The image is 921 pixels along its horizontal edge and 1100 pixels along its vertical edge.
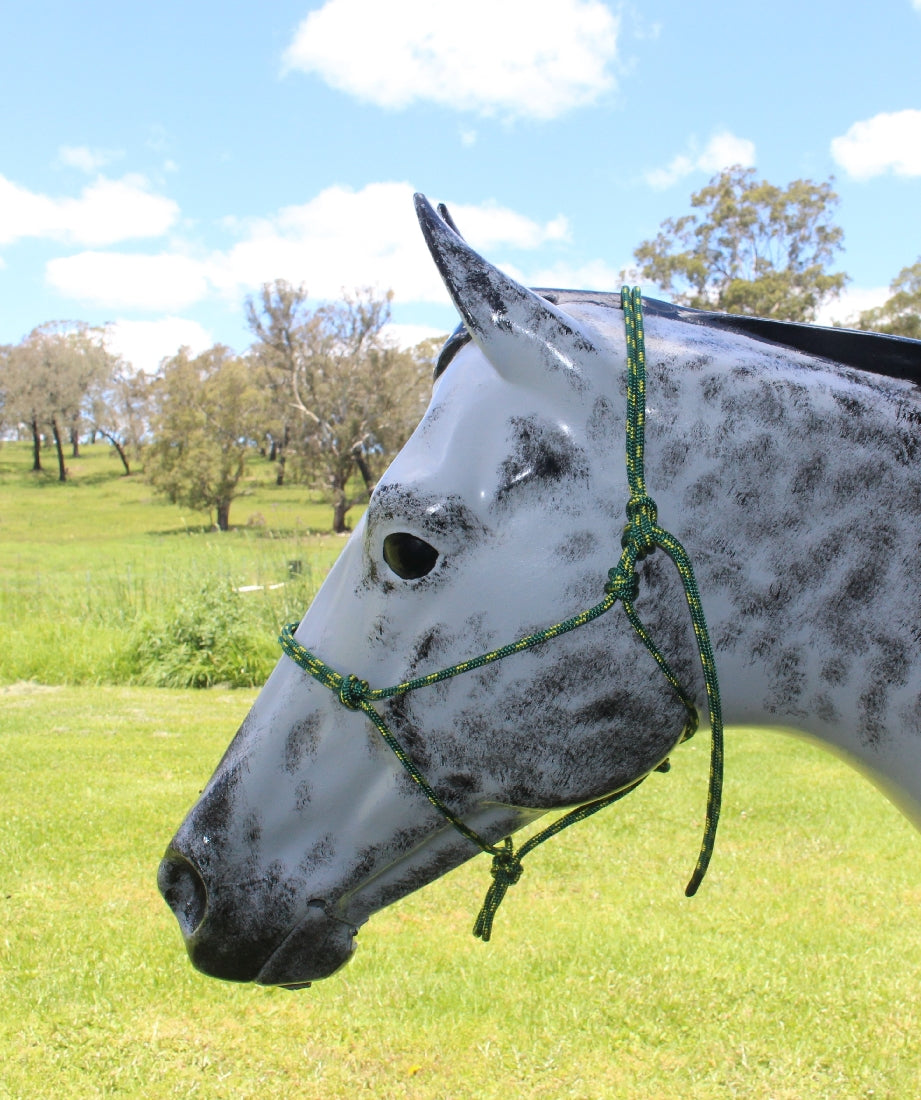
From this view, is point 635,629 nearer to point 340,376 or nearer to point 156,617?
point 156,617

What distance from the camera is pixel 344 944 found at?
1430 mm

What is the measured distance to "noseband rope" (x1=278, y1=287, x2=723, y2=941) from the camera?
122cm

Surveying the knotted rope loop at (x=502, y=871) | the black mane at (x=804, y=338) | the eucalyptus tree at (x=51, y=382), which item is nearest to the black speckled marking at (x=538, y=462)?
the black mane at (x=804, y=338)

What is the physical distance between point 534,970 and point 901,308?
3287 cm

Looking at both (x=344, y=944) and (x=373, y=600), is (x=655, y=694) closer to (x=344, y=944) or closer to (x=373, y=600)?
(x=373, y=600)

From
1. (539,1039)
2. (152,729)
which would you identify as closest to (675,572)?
(539,1039)

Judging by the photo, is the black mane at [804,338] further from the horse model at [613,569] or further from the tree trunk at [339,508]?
the tree trunk at [339,508]

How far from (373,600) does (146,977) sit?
11.1 feet

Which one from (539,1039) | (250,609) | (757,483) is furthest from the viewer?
(250,609)

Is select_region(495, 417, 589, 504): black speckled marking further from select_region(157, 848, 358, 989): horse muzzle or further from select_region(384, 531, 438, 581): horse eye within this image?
select_region(157, 848, 358, 989): horse muzzle

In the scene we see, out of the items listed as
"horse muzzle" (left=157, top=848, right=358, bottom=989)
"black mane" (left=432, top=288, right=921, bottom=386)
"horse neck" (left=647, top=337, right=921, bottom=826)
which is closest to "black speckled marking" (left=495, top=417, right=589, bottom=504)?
"horse neck" (left=647, top=337, right=921, bottom=826)

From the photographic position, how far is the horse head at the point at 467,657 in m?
1.25

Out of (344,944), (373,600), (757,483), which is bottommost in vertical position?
(344,944)

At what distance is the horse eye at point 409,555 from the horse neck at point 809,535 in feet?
1.06
